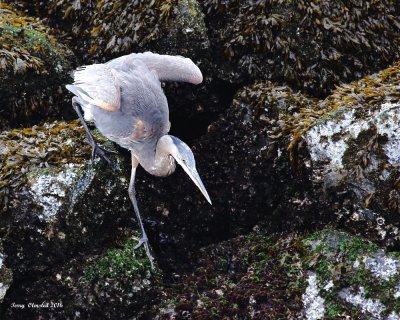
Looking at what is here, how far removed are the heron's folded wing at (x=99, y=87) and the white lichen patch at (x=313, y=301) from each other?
172 cm

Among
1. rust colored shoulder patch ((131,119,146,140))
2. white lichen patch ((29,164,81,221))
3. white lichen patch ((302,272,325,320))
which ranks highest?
rust colored shoulder patch ((131,119,146,140))

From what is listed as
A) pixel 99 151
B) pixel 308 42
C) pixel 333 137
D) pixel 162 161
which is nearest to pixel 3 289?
pixel 99 151

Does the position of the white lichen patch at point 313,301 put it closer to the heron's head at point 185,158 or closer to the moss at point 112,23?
the heron's head at point 185,158

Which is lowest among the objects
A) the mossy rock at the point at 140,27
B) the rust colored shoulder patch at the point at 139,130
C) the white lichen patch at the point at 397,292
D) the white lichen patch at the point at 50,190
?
the white lichen patch at the point at 397,292

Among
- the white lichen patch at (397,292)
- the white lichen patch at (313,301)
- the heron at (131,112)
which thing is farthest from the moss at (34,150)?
the white lichen patch at (397,292)

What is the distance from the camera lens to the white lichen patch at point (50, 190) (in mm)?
4066

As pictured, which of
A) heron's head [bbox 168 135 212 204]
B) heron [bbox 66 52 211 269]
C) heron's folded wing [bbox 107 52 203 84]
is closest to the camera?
heron's head [bbox 168 135 212 204]

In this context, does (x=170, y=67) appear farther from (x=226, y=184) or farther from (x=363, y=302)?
(x=363, y=302)

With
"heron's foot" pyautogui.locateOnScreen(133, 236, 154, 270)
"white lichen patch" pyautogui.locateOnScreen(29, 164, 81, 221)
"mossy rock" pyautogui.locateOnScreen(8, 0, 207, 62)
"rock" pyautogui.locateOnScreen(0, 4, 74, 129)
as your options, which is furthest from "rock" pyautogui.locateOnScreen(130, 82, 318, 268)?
"rock" pyautogui.locateOnScreen(0, 4, 74, 129)

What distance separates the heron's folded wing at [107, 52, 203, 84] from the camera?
15.4 ft

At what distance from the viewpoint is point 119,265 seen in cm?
411

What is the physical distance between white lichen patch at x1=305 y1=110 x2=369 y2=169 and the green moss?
1.36 meters

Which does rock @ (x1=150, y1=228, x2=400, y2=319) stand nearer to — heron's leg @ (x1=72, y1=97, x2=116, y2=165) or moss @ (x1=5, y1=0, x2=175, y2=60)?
heron's leg @ (x1=72, y1=97, x2=116, y2=165)

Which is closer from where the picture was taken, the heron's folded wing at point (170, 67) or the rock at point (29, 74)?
the heron's folded wing at point (170, 67)
